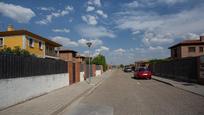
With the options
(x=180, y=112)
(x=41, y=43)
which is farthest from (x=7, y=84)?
(x=41, y=43)

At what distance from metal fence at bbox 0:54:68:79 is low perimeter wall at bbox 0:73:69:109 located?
224 millimetres

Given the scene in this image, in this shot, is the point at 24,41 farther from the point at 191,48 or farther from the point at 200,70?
the point at 191,48

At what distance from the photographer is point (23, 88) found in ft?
35.2

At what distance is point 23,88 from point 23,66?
98 cm

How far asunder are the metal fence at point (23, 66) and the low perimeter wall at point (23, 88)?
0.74 feet

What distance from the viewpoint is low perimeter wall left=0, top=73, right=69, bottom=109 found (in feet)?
29.8

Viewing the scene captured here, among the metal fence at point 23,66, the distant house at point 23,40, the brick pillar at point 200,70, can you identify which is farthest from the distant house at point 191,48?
the metal fence at point 23,66

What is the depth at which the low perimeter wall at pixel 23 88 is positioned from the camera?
9.07 metres

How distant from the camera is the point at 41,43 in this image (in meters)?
42.0

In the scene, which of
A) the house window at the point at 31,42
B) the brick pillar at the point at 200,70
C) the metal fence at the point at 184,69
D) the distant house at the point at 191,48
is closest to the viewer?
the brick pillar at the point at 200,70

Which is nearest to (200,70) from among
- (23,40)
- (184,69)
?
(184,69)

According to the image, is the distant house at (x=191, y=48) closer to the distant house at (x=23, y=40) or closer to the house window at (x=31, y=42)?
the distant house at (x=23, y=40)

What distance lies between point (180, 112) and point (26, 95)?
264 inches

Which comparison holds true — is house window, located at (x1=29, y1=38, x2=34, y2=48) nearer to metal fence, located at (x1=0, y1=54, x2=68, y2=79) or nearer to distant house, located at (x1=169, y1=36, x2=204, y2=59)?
metal fence, located at (x1=0, y1=54, x2=68, y2=79)
